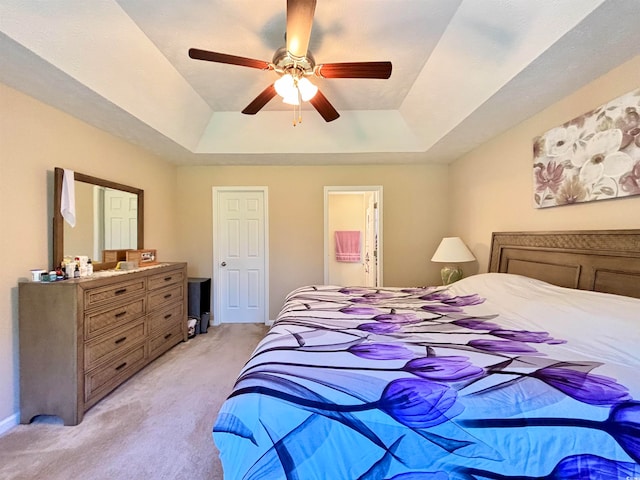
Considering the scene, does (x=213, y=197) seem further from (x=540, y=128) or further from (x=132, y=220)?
(x=540, y=128)

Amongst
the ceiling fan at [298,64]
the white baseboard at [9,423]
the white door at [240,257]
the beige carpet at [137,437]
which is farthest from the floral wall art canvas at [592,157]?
the white baseboard at [9,423]

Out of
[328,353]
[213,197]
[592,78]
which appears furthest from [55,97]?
[592,78]

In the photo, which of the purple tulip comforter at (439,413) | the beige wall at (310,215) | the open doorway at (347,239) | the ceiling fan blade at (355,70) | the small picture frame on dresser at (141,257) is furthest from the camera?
the open doorway at (347,239)

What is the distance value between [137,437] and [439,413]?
194 cm

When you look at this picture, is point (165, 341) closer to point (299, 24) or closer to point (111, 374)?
point (111, 374)

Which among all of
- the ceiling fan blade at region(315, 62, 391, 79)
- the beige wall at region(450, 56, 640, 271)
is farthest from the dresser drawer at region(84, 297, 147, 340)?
the beige wall at region(450, 56, 640, 271)

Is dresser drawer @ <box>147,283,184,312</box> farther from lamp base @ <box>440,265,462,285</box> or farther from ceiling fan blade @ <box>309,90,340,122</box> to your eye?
lamp base @ <box>440,265,462,285</box>

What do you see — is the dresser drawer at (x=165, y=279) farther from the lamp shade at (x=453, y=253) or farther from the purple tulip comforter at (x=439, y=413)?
the lamp shade at (x=453, y=253)

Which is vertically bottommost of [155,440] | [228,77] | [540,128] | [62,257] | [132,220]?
[155,440]

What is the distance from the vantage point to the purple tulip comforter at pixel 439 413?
0.89m

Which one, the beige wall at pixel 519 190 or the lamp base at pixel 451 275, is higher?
the beige wall at pixel 519 190

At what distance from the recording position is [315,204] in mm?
4117

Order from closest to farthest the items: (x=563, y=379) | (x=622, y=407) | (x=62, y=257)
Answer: (x=622, y=407) < (x=563, y=379) < (x=62, y=257)

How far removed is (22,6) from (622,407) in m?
3.19
